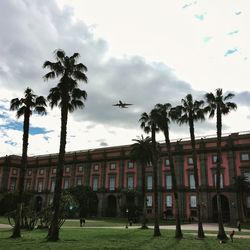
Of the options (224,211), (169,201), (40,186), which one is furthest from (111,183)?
(224,211)

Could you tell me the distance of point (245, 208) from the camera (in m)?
51.0

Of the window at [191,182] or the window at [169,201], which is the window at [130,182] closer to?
the window at [169,201]

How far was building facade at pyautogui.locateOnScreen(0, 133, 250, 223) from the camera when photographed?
2146 inches

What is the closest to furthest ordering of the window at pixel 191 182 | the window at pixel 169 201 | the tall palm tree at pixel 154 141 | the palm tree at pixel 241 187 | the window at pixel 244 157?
the tall palm tree at pixel 154 141 → the palm tree at pixel 241 187 → the window at pixel 244 157 → the window at pixel 191 182 → the window at pixel 169 201

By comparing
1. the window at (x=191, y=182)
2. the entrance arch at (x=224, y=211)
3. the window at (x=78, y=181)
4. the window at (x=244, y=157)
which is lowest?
the entrance arch at (x=224, y=211)

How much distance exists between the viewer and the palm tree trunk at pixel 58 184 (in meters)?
19.7

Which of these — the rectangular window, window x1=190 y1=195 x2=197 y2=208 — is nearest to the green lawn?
window x1=190 y1=195 x2=197 y2=208

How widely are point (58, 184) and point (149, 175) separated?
4480 centimetres

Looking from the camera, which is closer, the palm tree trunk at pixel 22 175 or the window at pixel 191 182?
the palm tree trunk at pixel 22 175

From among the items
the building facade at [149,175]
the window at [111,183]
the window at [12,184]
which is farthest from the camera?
the window at [12,184]

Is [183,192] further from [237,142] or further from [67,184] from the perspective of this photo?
[67,184]

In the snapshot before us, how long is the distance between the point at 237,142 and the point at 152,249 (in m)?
43.9

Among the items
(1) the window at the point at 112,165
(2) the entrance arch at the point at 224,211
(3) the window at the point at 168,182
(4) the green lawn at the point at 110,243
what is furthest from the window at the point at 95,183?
(4) the green lawn at the point at 110,243

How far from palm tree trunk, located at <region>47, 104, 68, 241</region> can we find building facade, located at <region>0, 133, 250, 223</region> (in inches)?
1485
